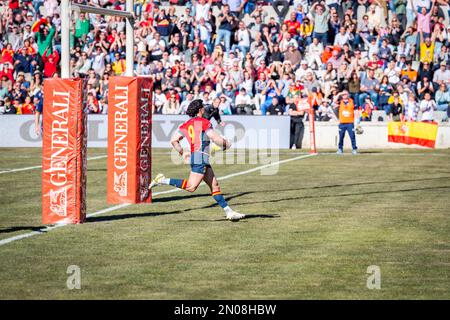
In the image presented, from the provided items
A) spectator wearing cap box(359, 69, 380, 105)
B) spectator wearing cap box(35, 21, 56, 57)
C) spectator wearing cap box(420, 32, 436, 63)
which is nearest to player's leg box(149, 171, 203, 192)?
spectator wearing cap box(359, 69, 380, 105)

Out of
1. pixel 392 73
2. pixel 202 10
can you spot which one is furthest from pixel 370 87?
pixel 202 10

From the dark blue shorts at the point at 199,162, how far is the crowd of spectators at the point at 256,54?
17.8 meters

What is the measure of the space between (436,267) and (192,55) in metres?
25.5

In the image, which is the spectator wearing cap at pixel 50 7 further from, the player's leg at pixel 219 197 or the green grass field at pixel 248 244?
the player's leg at pixel 219 197

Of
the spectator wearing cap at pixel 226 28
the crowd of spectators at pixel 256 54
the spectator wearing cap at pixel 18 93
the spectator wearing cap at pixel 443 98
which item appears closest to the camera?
the spectator wearing cap at pixel 443 98

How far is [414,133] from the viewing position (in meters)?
32.2

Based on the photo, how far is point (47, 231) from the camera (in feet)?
43.7

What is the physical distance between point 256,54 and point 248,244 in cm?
2309

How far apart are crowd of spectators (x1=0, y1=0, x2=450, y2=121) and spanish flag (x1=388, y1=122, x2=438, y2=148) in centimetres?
38

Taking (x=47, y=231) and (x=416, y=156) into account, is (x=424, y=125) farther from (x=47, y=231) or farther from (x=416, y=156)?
(x=47, y=231)

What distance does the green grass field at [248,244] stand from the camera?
9359 mm

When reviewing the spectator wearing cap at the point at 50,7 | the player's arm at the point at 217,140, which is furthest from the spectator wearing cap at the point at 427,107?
the player's arm at the point at 217,140

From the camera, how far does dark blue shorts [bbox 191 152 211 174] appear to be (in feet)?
48.0
